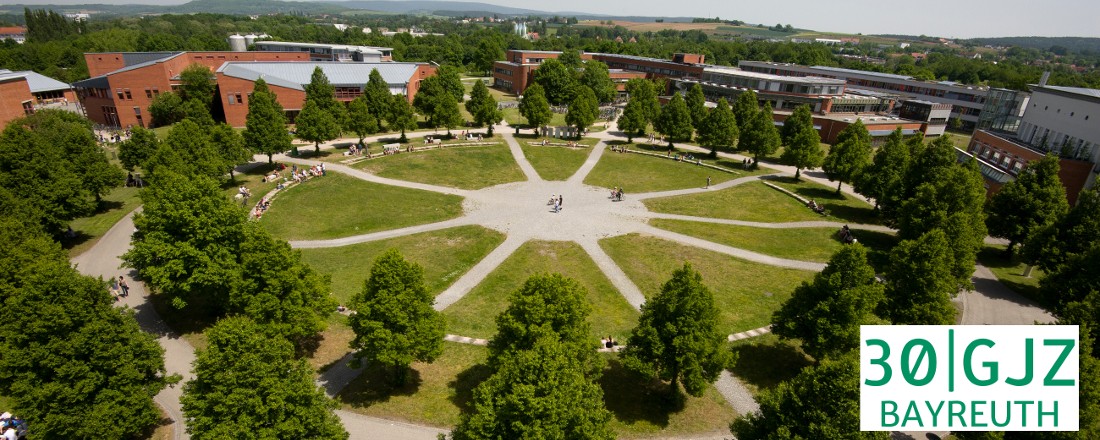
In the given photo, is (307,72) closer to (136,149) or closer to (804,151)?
(136,149)

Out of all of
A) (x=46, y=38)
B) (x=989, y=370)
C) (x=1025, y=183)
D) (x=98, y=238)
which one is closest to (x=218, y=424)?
(x=989, y=370)

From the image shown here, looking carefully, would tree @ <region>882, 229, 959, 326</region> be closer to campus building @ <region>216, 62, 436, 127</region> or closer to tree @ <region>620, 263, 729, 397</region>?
tree @ <region>620, 263, 729, 397</region>

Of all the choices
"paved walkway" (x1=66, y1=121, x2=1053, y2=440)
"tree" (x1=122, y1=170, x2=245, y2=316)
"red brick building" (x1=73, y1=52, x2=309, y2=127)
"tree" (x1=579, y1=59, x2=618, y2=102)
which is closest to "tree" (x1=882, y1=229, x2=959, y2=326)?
"paved walkway" (x1=66, y1=121, x2=1053, y2=440)

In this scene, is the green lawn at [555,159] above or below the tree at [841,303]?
below

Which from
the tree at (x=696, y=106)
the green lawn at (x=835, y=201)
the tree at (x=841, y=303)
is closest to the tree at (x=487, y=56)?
the tree at (x=696, y=106)

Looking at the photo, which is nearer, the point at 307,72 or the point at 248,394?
the point at 248,394

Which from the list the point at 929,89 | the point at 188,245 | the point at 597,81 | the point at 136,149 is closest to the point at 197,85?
the point at 136,149

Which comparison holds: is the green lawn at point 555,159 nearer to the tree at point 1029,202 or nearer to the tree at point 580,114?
the tree at point 580,114

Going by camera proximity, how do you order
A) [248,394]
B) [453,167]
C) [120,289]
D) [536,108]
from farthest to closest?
1. [536,108]
2. [453,167]
3. [120,289]
4. [248,394]

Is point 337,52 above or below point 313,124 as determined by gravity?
above
